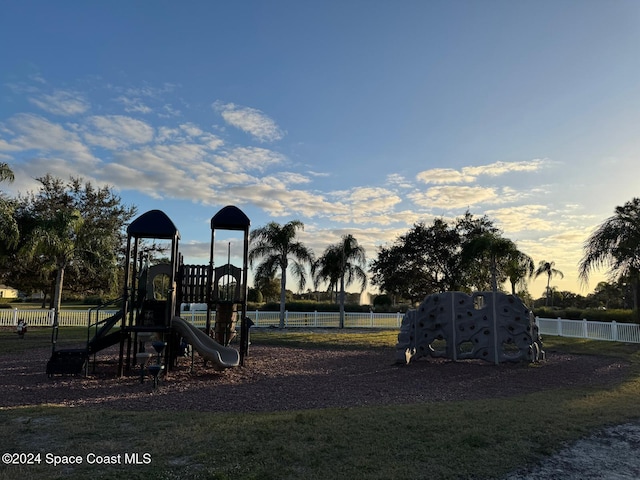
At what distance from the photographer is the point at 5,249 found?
20.3 m

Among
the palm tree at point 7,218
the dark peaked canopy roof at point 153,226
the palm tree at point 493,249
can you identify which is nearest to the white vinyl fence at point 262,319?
the palm tree at point 7,218

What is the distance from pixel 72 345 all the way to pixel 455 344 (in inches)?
513

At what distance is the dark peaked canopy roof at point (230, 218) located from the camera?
39.1 feet

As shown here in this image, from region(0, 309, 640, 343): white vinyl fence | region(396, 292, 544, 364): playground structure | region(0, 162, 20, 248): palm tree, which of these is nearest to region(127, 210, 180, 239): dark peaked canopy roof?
region(0, 309, 640, 343): white vinyl fence

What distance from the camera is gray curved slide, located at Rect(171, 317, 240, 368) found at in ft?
31.8

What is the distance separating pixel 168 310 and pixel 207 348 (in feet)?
4.89

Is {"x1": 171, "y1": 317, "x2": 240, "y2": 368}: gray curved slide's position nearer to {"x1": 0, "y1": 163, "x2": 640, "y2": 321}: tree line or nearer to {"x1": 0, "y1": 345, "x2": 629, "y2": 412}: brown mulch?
{"x1": 0, "y1": 345, "x2": 629, "y2": 412}: brown mulch

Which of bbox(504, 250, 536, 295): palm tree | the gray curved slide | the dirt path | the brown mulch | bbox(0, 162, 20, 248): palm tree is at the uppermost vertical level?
A: bbox(0, 162, 20, 248): palm tree

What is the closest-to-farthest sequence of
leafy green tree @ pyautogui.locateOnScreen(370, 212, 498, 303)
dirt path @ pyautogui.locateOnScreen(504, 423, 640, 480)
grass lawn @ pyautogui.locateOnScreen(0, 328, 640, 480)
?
grass lawn @ pyautogui.locateOnScreen(0, 328, 640, 480) → dirt path @ pyautogui.locateOnScreen(504, 423, 640, 480) → leafy green tree @ pyautogui.locateOnScreen(370, 212, 498, 303)

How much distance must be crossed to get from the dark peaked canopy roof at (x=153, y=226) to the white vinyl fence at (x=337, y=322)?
244 inches

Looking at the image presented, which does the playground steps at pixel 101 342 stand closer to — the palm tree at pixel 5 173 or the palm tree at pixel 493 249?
the palm tree at pixel 5 173

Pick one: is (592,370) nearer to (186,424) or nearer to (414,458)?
(414,458)

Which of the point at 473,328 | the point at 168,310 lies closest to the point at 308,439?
the point at 168,310

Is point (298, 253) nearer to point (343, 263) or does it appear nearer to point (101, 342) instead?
point (343, 263)
